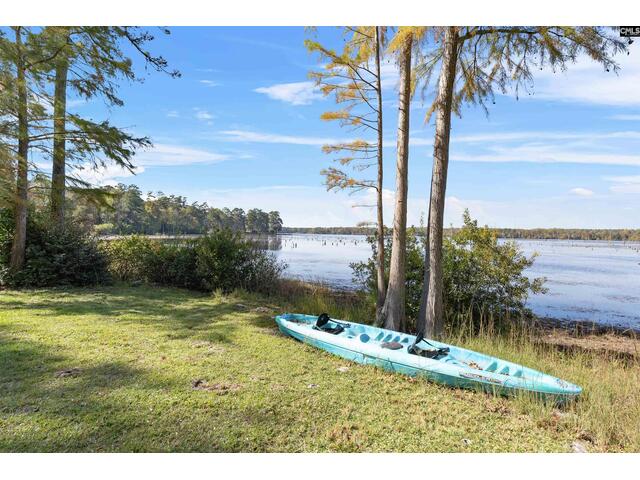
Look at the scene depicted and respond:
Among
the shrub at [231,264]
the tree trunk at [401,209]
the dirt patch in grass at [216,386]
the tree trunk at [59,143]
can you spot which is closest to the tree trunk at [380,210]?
the tree trunk at [401,209]

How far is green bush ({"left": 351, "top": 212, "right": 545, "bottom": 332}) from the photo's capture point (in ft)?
21.1

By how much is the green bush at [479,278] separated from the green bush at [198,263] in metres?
4.03

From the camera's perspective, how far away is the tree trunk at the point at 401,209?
559 cm

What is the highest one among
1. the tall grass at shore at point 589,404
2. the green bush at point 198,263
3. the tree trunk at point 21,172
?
the tree trunk at point 21,172

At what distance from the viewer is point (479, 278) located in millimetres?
6461

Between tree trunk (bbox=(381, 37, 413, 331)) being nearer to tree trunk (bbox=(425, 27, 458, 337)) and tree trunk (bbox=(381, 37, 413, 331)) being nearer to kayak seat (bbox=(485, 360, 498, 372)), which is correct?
tree trunk (bbox=(425, 27, 458, 337))

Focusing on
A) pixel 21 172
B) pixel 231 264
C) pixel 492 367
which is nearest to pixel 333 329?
pixel 492 367

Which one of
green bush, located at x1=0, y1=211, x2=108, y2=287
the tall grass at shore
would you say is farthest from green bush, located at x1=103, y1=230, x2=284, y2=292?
the tall grass at shore

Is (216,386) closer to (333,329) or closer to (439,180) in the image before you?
(333,329)

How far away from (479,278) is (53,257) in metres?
9.60

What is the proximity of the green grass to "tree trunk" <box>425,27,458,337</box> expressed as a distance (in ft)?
2.50

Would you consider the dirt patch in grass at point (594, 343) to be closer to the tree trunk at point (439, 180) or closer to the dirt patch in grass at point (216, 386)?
the tree trunk at point (439, 180)
